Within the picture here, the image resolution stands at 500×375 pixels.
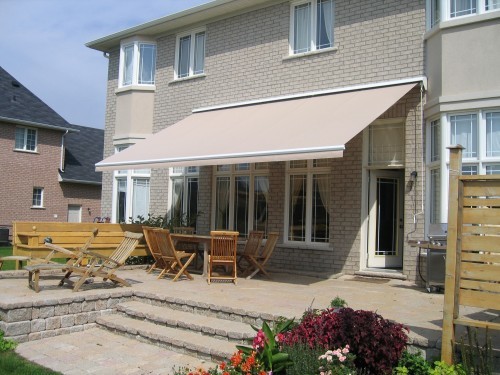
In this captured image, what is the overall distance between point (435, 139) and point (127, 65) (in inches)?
441

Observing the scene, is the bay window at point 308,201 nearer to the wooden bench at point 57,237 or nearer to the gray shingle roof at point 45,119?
the wooden bench at point 57,237

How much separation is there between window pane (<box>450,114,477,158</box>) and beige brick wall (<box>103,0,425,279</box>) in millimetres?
970

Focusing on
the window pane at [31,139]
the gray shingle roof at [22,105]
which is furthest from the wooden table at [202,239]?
the window pane at [31,139]

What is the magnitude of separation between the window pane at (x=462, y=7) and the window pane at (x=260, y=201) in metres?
6.21

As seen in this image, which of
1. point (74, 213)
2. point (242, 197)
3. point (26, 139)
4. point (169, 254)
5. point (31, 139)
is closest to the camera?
point (169, 254)

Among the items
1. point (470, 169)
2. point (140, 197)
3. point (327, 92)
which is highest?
point (327, 92)

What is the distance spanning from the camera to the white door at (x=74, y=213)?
33.7 meters

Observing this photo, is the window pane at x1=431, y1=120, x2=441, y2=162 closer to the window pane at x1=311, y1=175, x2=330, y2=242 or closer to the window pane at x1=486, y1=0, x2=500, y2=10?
the window pane at x1=486, y1=0, x2=500, y2=10

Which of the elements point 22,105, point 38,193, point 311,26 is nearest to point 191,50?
point 311,26

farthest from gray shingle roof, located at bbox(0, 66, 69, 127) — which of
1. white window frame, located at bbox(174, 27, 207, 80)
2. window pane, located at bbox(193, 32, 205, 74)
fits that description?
window pane, located at bbox(193, 32, 205, 74)

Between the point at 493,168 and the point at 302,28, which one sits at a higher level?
the point at 302,28

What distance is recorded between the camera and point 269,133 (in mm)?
11320

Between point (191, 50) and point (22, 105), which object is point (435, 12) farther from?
point (22, 105)

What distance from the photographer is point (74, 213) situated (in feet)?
111
